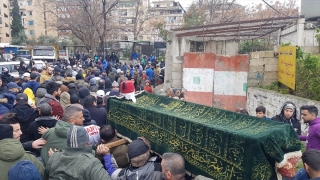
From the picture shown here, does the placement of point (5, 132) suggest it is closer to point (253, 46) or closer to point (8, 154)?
point (8, 154)

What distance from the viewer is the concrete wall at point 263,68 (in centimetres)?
904

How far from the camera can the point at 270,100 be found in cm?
760

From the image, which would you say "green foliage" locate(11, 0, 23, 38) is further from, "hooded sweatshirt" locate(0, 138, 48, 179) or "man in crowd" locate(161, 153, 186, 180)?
"man in crowd" locate(161, 153, 186, 180)

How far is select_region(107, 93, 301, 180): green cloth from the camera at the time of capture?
2.50 m

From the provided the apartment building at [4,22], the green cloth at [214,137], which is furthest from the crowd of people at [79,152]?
the apartment building at [4,22]

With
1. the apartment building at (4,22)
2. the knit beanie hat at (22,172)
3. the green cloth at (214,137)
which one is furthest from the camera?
the apartment building at (4,22)

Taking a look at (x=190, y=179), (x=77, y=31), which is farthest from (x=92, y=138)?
(x=77, y=31)

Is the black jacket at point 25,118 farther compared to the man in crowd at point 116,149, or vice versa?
the black jacket at point 25,118

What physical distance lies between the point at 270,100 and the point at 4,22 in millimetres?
52450

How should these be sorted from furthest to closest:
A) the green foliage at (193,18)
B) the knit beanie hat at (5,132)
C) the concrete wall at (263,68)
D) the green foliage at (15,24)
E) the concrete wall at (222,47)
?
the green foliage at (15,24) < the green foliage at (193,18) < the concrete wall at (222,47) < the concrete wall at (263,68) < the knit beanie hat at (5,132)

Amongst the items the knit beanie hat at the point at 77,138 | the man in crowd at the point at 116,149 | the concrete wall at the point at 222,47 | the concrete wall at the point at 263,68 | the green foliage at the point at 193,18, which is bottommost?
the man in crowd at the point at 116,149

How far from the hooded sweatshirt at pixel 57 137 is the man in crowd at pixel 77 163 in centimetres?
54

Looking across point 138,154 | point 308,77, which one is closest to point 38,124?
point 138,154

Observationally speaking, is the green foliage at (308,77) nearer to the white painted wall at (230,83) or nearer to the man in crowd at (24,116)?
the white painted wall at (230,83)
